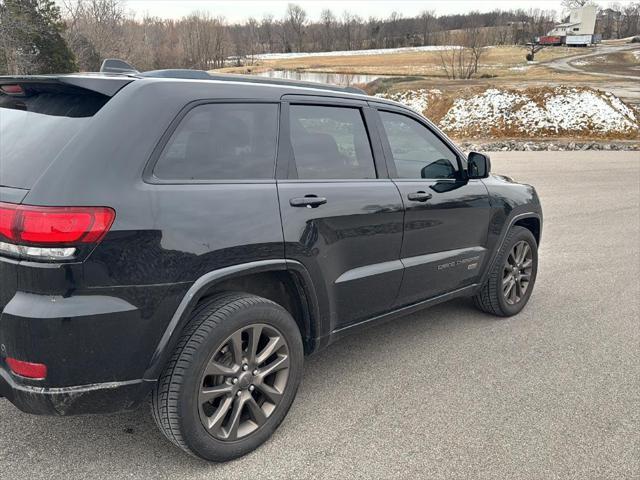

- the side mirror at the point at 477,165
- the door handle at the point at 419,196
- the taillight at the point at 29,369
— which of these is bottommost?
the taillight at the point at 29,369

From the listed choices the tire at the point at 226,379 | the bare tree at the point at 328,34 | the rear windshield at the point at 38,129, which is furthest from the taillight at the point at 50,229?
the bare tree at the point at 328,34

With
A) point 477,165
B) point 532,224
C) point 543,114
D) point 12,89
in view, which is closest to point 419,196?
point 477,165

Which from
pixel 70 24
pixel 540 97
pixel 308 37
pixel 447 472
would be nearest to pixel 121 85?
pixel 447 472

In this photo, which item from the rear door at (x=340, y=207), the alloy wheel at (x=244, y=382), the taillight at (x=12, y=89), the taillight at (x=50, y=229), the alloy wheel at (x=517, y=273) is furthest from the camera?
the alloy wheel at (x=517, y=273)

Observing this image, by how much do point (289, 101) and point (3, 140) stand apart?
1421 mm

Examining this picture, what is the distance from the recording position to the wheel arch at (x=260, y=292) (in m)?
2.41

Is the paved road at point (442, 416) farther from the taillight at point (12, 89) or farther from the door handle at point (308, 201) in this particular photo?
the taillight at point (12, 89)

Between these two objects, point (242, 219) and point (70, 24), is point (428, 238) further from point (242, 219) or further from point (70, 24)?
point (70, 24)

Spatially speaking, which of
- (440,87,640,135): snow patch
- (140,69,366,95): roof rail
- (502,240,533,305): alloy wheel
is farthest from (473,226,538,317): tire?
(440,87,640,135): snow patch

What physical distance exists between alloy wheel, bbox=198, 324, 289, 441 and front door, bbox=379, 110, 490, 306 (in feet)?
3.60

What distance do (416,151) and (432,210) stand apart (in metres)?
0.43

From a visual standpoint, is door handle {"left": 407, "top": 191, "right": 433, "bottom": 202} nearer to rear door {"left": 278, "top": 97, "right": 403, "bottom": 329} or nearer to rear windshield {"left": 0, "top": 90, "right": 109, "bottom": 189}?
rear door {"left": 278, "top": 97, "right": 403, "bottom": 329}

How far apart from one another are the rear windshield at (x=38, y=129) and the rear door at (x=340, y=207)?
3.19 feet

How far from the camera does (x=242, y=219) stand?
2584 millimetres
